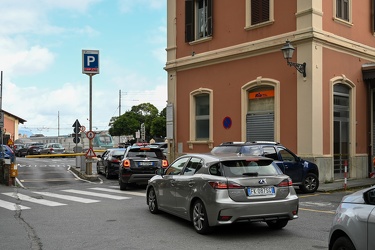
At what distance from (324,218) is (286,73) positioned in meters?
9.12

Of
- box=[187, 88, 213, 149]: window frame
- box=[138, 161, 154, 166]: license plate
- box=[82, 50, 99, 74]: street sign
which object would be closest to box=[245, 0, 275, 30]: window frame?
box=[187, 88, 213, 149]: window frame

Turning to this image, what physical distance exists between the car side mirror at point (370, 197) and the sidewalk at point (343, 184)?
35.5 feet

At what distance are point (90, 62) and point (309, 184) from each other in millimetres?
11991

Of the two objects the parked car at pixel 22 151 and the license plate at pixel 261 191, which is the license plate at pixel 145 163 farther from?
the parked car at pixel 22 151

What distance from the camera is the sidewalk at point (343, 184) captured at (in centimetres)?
1524

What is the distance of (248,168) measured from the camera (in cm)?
776

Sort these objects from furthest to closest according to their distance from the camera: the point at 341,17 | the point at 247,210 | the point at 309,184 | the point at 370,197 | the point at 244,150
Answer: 1. the point at 341,17
2. the point at 309,184
3. the point at 244,150
4. the point at 247,210
5. the point at 370,197

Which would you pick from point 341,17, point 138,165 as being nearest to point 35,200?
point 138,165

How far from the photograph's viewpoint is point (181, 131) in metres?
22.6

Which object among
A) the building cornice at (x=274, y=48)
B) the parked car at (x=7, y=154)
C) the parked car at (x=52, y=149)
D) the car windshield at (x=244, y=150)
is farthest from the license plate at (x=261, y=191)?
the parked car at (x=52, y=149)

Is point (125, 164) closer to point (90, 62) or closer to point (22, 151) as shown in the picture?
point (90, 62)

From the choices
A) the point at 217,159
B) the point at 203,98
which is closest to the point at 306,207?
the point at 217,159

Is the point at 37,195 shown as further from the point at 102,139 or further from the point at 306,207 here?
the point at 102,139

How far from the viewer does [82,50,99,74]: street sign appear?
21031mm
